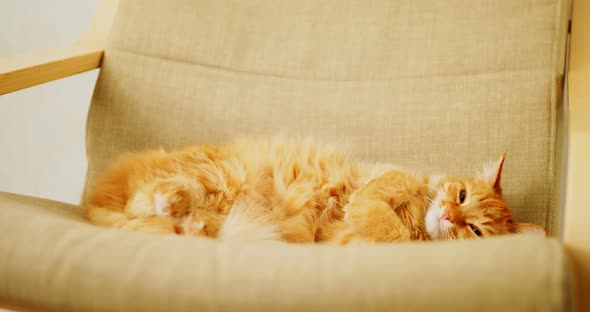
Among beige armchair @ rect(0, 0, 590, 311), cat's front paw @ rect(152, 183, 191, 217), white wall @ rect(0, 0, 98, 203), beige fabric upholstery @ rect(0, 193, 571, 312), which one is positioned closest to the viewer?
beige fabric upholstery @ rect(0, 193, 571, 312)

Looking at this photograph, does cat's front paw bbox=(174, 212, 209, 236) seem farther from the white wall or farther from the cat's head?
the white wall

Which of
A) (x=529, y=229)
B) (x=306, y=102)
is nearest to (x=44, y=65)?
(x=306, y=102)

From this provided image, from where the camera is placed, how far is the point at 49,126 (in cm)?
233

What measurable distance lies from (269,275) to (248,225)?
42 cm

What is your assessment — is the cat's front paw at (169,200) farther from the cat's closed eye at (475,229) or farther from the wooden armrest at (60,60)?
the cat's closed eye at (475,229)

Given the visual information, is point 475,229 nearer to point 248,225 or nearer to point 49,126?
point 248,225

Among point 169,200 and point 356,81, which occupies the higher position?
point 356,81

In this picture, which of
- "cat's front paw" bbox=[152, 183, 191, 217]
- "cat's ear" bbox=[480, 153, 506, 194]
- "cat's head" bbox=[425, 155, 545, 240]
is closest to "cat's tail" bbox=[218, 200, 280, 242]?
"cat's front paw" bbox=[152, 183, 191, 217]

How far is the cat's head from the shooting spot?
1.26m

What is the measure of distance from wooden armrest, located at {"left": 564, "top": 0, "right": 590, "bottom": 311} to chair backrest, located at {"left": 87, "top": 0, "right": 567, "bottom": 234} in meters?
0.15

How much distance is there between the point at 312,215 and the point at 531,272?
0.65 meters

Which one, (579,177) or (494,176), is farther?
(494,176)

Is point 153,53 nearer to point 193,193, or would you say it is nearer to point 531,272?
point 193,193

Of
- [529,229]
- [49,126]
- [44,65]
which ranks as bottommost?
[49,126]
